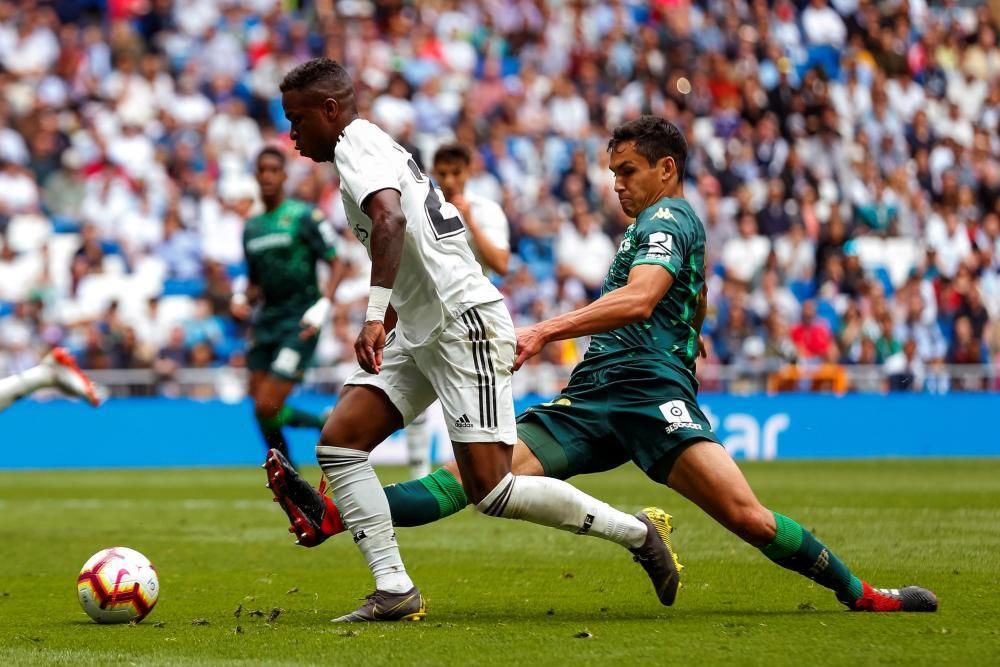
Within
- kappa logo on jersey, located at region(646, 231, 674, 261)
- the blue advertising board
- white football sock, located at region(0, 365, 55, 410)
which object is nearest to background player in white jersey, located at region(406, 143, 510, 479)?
white football sock, located at region(0, 365, 55, 410)

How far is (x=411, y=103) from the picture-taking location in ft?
77.0

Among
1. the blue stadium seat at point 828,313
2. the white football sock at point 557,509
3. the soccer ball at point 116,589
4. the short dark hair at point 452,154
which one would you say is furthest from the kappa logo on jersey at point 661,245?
the blue stadium seat at point 828,313

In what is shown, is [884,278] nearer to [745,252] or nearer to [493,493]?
[745,252]

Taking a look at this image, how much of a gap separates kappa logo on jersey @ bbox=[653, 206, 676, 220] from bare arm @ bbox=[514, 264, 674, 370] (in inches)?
12.1

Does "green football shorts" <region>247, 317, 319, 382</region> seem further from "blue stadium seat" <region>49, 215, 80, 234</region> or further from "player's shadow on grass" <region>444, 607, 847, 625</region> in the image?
"blue stadium seat" <region>49, 215, 80, 234</region>

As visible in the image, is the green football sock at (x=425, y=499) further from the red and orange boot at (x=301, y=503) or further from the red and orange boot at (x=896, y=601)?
the red and orange boot at (x=896, y=601)

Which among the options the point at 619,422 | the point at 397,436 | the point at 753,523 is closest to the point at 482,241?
the point at 619,422

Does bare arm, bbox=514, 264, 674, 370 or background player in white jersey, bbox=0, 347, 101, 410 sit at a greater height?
bare arm, bbox=514, 264, 674, 370

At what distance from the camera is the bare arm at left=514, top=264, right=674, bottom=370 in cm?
598

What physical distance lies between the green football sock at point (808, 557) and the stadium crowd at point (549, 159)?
1369 centimetres

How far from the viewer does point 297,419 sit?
44.4ft

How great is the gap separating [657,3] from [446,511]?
21370 millimetres

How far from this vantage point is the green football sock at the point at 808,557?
642 centimetres

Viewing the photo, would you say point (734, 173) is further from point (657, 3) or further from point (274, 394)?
point (274, 394)
